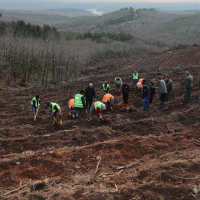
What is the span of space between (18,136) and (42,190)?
14.8 ft

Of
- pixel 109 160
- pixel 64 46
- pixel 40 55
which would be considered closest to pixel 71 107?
pixel 109 160

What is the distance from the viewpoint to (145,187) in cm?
432

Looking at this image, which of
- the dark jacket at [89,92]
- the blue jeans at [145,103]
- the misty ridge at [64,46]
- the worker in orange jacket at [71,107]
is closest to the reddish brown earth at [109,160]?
the blue jeans at [145,103]

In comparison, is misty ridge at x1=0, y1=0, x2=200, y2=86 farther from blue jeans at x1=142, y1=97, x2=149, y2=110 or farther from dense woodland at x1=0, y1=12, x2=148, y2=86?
blue jeans at x1=142, y1=97, x2=149, y2=110

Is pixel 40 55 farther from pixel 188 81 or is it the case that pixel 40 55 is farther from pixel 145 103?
pixel 188 81

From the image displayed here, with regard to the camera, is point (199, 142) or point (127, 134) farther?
point (127, 134)

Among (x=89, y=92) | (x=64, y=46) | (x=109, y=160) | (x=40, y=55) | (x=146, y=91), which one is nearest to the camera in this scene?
(x=109, y=160)

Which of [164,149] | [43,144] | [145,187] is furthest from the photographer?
[43,144]

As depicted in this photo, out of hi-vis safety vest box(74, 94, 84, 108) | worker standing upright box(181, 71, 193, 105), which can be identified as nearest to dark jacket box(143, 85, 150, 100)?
worker standing upright box(181, 71, 193, 105)

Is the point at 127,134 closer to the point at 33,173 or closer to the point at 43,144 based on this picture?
the point at 43,144

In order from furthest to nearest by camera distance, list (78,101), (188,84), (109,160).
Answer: (188,84) < (78,101) < (109,160)

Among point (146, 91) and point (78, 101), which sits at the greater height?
point (146, 91)

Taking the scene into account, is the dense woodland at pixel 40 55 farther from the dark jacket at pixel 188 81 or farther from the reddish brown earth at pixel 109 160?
the dark jacket at pixel 188 81

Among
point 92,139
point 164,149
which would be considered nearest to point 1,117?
point 92,139
